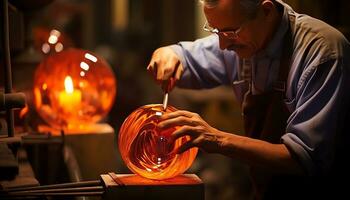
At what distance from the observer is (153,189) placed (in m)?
2.96

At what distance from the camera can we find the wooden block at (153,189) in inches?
116

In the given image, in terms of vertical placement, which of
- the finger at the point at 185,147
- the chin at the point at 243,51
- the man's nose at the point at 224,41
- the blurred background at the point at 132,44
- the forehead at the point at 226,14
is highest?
the forehead at the point at 226,14

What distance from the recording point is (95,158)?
453 centimetres

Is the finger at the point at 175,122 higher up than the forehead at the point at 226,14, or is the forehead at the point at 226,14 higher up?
the forehead at the point at 226,14

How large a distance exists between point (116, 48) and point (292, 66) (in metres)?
15.2

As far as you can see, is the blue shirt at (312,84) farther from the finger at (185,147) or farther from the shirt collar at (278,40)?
the finger at (185,147)

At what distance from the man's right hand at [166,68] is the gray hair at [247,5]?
51cm

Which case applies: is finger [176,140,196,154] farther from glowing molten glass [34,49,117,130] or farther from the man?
glowing molten glass [34,49,117,130]

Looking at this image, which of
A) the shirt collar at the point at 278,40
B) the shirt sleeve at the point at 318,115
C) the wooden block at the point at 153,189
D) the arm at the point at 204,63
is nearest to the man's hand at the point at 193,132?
the wooden block at the point at 153,189

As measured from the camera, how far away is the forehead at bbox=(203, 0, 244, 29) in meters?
3.31

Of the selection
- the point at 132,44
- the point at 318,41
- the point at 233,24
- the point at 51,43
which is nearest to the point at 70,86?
the point at 51,43

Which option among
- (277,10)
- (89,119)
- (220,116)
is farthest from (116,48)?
(277,10)

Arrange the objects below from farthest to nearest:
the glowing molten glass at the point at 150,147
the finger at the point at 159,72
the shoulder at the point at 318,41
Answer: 1. the finger at the point at 159,72
2. the shoulder at the point at 318,41
3. the glowing molten glass at the point at 150,147

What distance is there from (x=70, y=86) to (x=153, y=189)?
1625 millimetres
